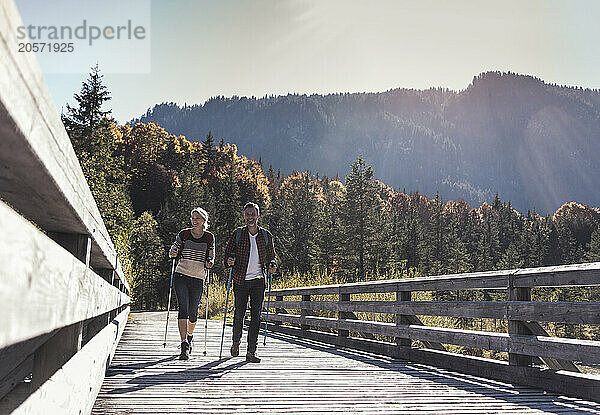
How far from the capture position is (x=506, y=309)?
589 centimetres

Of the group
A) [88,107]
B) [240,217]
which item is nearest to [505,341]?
[88,107]

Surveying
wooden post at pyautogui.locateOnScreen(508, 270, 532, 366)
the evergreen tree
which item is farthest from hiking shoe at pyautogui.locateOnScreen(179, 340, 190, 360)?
the evergreen tree

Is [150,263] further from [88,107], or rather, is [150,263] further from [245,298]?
[245,298]

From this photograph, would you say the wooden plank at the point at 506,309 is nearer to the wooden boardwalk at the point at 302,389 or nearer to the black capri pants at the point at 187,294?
the wooden boardwalk at the point at 302,389

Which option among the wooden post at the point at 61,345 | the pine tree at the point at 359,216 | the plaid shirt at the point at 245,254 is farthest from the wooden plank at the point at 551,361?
the pine tree at the point at 359,216

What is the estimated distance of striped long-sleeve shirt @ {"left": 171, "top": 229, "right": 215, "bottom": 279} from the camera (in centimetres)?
786

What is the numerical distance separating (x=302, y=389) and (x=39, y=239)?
439 cm

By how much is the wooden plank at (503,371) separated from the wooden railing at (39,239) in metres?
4.14

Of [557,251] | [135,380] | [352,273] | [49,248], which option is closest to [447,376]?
[135,380]

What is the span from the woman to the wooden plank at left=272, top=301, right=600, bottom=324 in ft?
9.09

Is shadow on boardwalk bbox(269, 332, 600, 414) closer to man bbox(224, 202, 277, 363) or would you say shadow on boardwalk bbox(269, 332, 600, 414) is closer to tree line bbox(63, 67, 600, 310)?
man bbox(224, 202, 277, 363)

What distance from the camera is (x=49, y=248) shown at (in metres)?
1.38

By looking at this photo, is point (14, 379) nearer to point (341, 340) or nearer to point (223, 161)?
point (341, 340)

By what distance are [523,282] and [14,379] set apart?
4744mm
